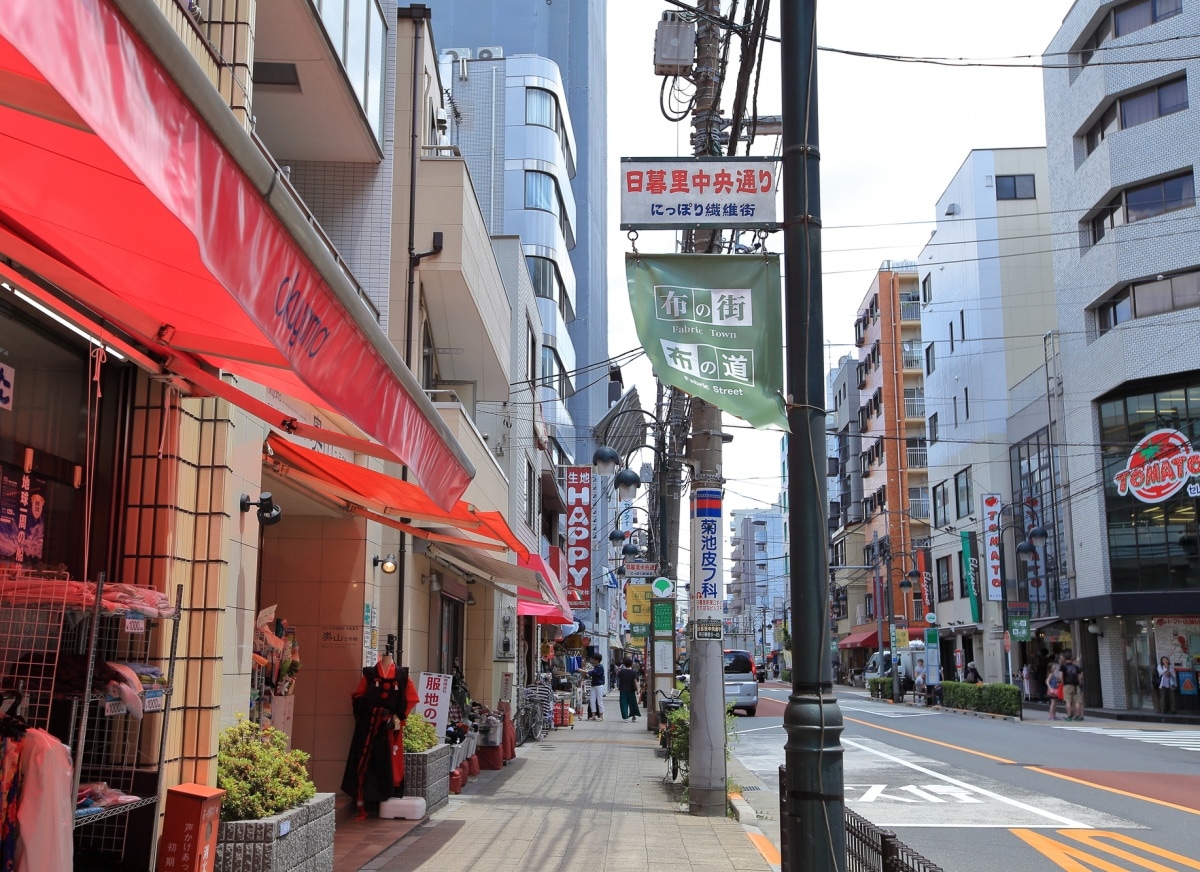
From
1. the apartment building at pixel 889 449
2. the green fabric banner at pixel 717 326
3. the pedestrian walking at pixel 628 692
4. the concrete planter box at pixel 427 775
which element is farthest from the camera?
the apartment building at pixel 889 449

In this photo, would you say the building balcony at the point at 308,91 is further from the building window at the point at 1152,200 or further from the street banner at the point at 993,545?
the street banner at the point at 993,545

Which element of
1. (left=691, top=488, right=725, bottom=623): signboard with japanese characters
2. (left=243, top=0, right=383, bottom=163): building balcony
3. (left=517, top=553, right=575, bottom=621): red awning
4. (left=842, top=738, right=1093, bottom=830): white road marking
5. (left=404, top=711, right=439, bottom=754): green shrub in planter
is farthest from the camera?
(left=517, top=553, right=575, bottom=621): red awning

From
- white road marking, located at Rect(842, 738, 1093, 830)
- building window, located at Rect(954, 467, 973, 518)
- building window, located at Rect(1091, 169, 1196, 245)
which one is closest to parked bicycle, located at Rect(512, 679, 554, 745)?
white road marking, located at Rect(842, 738, 1093, 830)

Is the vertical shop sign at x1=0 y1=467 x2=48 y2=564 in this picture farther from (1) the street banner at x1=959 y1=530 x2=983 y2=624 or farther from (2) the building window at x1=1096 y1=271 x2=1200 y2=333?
(1) the street banner at x1=959 y1=530 x2=983 y2=624

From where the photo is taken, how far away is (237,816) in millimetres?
7180

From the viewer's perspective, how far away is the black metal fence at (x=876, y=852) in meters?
5.30

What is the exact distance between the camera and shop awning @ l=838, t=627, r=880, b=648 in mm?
76688

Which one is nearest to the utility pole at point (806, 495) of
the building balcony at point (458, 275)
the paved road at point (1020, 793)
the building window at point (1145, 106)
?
the paved road at point (1020, 793)

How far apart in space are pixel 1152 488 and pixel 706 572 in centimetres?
2850

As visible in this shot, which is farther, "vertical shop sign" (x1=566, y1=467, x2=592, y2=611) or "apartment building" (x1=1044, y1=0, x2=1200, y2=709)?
"vertical shop sign" (x1=566, y1=467, x2=592, y2=611)

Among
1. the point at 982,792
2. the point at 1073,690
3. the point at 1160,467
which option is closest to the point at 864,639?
the point at 1073,690

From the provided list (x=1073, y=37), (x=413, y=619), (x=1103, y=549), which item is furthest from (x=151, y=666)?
(x=1073, y=37)

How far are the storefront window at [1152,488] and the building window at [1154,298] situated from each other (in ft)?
8.52

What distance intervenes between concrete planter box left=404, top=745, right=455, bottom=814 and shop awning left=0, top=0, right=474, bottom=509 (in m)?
7.59
